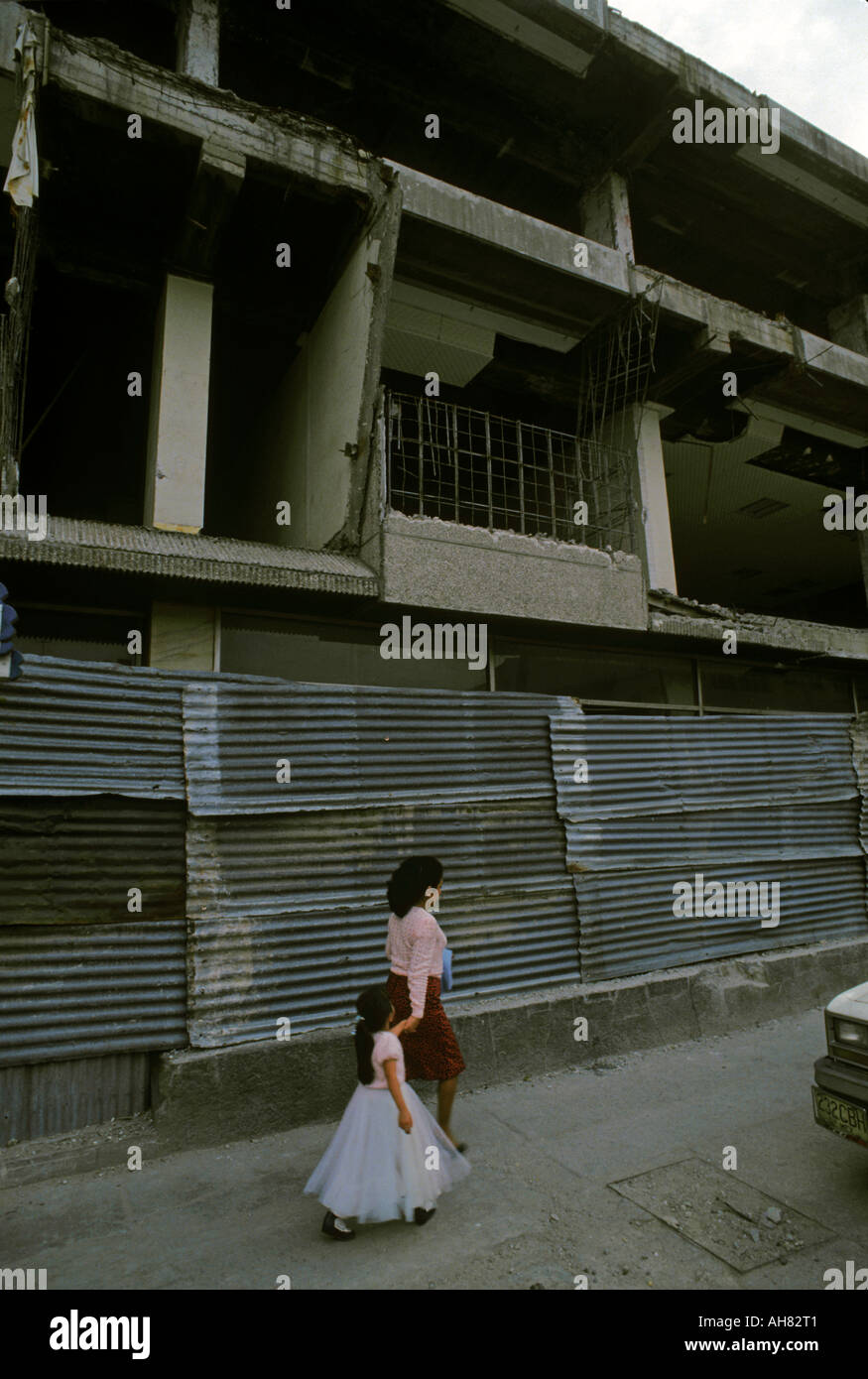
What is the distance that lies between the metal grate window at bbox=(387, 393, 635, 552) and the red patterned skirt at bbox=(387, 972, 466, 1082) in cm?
545

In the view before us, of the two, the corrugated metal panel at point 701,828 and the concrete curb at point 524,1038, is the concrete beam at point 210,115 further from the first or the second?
the concrete curb at point 524,1038

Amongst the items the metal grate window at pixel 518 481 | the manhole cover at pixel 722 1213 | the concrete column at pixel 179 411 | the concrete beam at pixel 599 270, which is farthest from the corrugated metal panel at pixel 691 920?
the concrete beam at pixel 599 270

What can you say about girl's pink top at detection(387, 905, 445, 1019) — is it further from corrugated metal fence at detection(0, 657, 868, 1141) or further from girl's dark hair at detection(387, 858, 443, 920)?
corrugated metal fence at detection(0, 657, 868, 1141)

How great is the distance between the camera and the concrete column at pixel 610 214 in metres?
9.66

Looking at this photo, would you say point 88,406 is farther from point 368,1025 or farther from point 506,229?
point 368,1025

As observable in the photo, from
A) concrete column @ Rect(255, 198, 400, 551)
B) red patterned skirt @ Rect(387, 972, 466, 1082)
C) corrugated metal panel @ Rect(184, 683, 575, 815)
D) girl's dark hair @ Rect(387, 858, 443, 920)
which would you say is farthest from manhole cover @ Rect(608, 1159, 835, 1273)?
concrete column @ Rect(255, 198, 400, 551)

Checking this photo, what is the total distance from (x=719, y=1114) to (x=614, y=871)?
77.6 inches

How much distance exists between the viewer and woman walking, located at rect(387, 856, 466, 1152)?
13.1 ft

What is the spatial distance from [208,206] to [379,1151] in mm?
7571

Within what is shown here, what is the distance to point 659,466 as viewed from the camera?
1008cm

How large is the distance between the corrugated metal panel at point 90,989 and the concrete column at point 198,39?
772 cm

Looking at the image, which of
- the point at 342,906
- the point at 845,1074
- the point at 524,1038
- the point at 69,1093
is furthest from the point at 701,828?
the point at 69,1093

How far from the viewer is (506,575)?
755cm

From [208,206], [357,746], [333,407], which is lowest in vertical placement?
[357,746]
